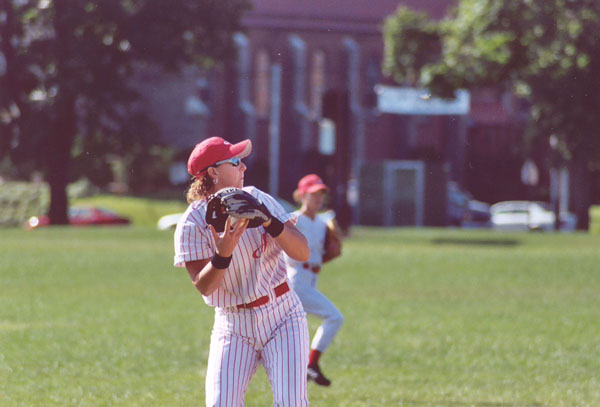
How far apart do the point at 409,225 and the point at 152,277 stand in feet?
103

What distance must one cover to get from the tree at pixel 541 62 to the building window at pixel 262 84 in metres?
32.3

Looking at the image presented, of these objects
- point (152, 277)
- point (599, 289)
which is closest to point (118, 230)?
point (152, 277)

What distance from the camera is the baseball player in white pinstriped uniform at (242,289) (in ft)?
18.4

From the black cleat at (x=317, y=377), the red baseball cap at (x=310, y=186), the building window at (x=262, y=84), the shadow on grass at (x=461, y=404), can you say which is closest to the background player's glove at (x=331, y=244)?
the red baseball cap at (x=310, y=186)

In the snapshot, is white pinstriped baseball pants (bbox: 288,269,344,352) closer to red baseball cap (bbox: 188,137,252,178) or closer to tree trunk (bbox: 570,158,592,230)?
red baseball cap (bbox: 188,137,252,178)

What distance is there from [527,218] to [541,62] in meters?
25.6

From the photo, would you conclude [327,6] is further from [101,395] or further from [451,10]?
[101,395]

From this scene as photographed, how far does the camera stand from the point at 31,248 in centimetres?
3381

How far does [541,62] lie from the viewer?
3138 centimetres

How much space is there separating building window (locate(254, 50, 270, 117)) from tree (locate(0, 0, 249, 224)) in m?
25.2

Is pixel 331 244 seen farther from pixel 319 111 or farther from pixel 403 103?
pixel 319 111

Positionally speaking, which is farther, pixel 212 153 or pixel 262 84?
pixel 262 84

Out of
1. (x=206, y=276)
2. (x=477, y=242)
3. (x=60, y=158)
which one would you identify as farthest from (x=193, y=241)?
(x=60, y=158)

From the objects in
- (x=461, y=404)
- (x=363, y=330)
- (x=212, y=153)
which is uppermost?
(x=212, y=153)
